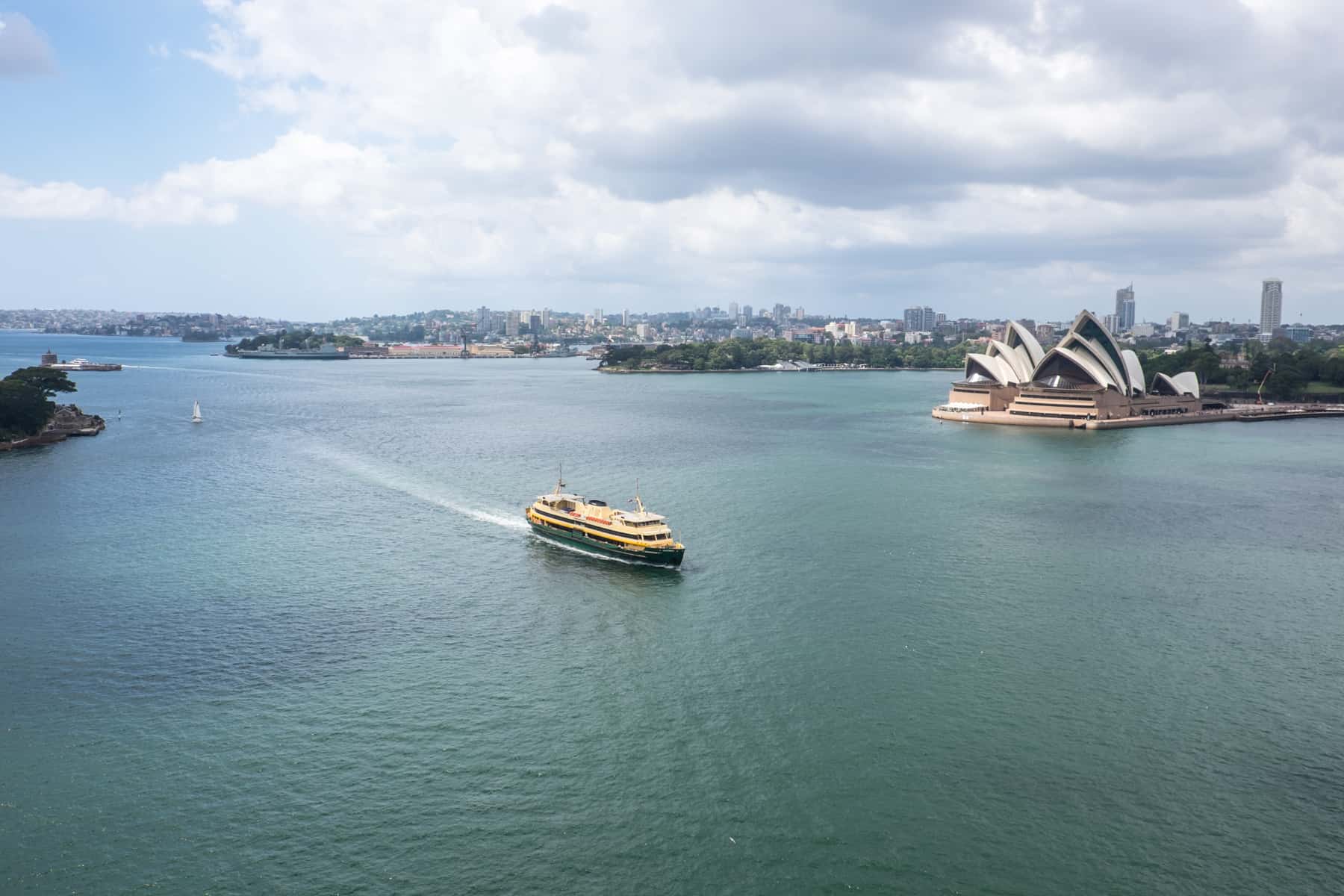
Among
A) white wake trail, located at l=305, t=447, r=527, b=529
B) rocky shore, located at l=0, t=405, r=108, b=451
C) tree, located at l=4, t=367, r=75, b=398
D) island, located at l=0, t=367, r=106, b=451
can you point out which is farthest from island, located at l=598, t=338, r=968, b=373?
white wake trail, located at l=305, t=447, r=527, b=529

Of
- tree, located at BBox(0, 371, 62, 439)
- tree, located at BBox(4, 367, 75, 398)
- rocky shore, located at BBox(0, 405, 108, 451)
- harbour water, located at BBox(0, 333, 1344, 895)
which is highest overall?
tree, located at BBox(4, 367, 75, 398)

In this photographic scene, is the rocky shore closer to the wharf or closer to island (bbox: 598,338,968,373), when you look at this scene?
the wharf

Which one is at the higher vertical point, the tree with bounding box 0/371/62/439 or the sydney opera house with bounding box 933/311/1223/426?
the sydney opera house with bounding box 933/311/1223/426

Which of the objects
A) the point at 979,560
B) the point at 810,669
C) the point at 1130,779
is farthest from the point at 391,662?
the point at 979,560

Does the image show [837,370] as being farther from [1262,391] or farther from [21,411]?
[21,411]

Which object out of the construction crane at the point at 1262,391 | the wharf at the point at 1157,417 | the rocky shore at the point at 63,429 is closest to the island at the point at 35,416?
the rocky shore at the point at 63,429

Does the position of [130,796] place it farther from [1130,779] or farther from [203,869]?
[1130,779]

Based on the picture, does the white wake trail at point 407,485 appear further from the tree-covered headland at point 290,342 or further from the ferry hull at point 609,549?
the tree-covered headland at point 290,342

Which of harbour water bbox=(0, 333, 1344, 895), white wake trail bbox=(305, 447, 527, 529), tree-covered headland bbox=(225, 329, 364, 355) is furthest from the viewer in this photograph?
tree-covered headland bbox=(225, 329, 364, 355)

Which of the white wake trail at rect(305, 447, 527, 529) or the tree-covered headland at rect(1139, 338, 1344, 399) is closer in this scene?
the white wake trail at rect(305, 447, 527, 529)
